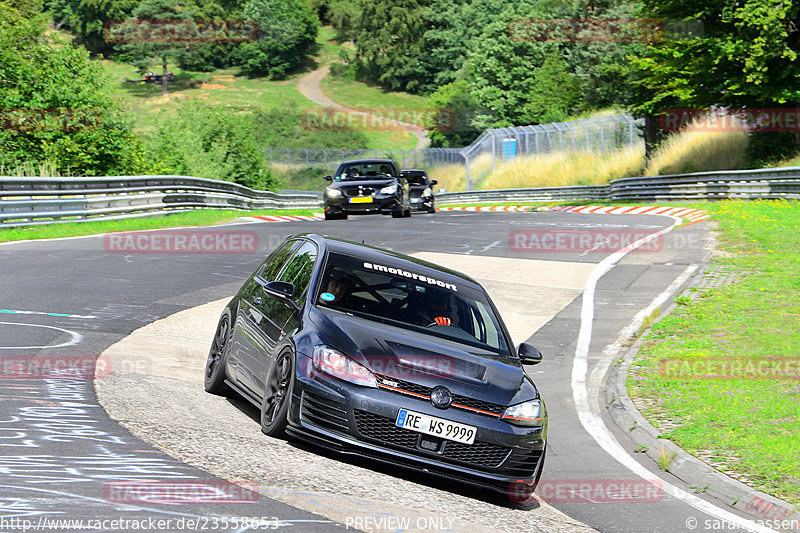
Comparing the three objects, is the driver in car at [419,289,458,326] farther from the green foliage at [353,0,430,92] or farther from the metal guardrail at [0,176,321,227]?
the green foliage at [353,0,430,92]

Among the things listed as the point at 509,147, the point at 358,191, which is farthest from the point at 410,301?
the point at 509,147

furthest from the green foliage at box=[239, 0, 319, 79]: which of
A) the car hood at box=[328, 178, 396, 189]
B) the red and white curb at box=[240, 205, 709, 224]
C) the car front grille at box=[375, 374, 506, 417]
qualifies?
the car front grille at box=[375, 374, 506, 417]

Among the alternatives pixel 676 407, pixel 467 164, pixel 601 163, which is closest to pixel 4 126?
pixel 676 407

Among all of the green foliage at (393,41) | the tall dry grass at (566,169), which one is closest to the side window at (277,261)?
the tall dry grass at (566,169)

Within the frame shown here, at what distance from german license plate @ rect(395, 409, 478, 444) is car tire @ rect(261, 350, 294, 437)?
2.65 feet

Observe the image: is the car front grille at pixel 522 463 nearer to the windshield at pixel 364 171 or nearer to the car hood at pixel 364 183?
the car hood at pixel 364 183

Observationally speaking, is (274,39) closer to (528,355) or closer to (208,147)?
(208,147)

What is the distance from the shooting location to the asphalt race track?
519 cm

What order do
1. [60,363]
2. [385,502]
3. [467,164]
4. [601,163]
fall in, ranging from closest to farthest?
1. [385,502]
2. [60,363]
3. [601,163]
4. [467,164]

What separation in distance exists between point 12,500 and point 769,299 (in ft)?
39.8

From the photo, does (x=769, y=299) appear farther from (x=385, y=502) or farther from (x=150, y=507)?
(x=150, y=507)

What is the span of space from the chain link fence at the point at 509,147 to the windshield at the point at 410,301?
4578 centimetres

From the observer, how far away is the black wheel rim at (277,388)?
6789mm

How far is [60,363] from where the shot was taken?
8844mm
